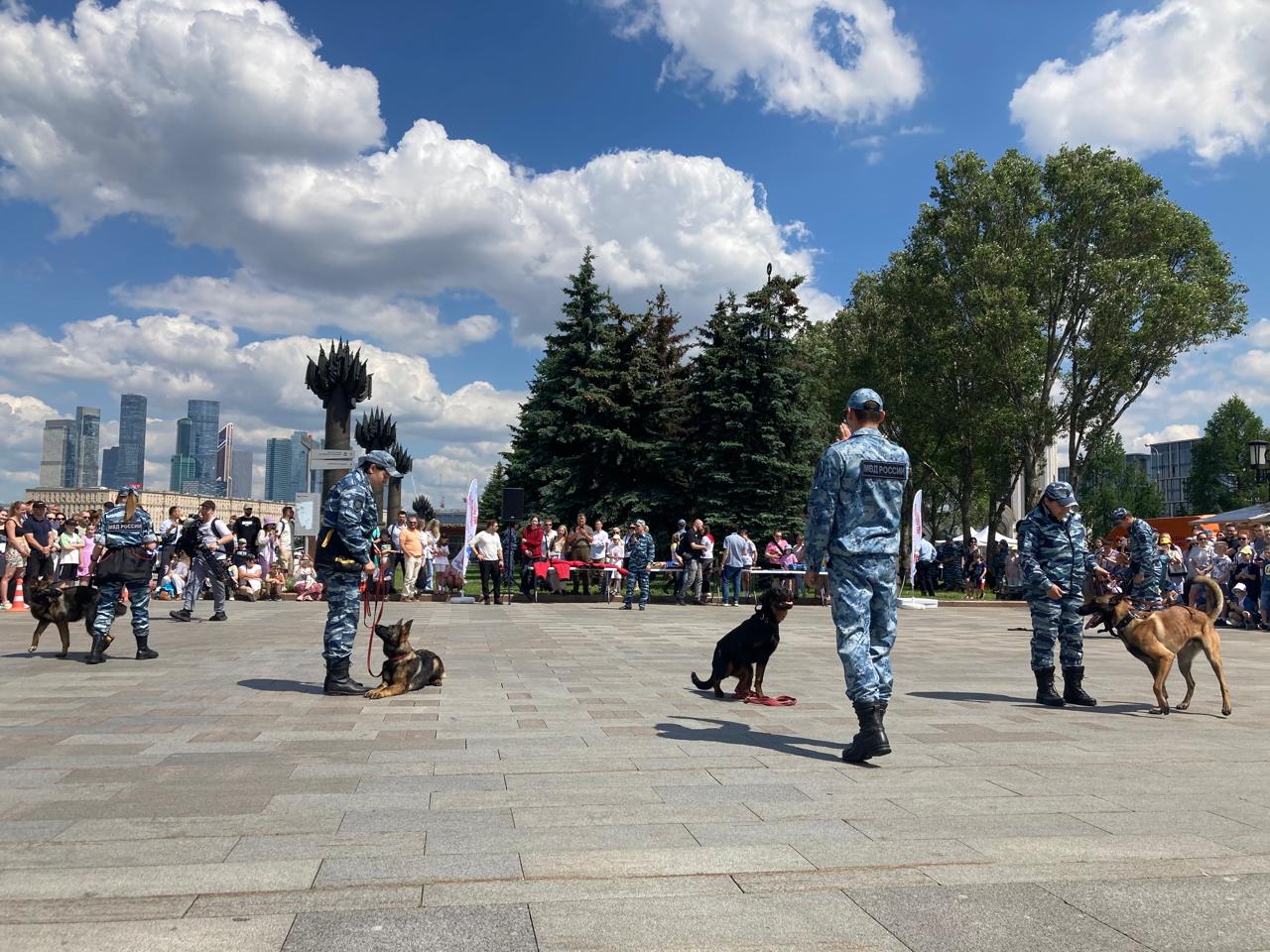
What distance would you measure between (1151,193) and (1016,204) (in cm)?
437

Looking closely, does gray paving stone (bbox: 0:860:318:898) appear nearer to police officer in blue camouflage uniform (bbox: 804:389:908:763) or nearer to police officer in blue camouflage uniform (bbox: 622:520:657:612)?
police officer in blue camouflage uniform (bbox: 804:389:908:763)

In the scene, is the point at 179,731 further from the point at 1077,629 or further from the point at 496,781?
the point at 1077,629

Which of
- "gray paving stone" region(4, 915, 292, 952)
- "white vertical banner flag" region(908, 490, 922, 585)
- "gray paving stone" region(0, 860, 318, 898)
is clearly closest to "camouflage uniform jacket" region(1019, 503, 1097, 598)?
"gray paving stone" region(0, 860, 318, 898)

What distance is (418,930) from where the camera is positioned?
2.99 m

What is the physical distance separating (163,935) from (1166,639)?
7.43 m

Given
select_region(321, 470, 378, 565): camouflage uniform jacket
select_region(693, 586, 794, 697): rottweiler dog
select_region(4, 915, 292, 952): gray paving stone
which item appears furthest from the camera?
select_region(321, 470, 378, 565): camouflage uniform jacket

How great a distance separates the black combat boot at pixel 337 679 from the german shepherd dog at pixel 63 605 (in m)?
3.68

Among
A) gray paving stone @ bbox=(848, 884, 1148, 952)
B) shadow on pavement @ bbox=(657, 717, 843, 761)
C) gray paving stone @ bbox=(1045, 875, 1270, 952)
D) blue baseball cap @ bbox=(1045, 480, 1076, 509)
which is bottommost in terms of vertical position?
shadow on pavement @ bbox=(657, 717, 843, 761)

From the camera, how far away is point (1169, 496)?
165500 millimetres

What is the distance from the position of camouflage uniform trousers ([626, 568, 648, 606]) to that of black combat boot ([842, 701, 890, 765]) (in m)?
15.2

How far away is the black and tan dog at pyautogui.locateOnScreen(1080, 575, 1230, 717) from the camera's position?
7746mm

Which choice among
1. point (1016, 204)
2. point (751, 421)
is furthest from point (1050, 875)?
point (1016, 204)

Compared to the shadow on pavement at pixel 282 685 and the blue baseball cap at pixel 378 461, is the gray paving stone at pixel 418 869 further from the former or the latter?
the shadow on pavement at pixel 282 685

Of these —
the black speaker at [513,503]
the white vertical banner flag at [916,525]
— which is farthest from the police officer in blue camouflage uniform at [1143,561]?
the black speaker at [513,503]
